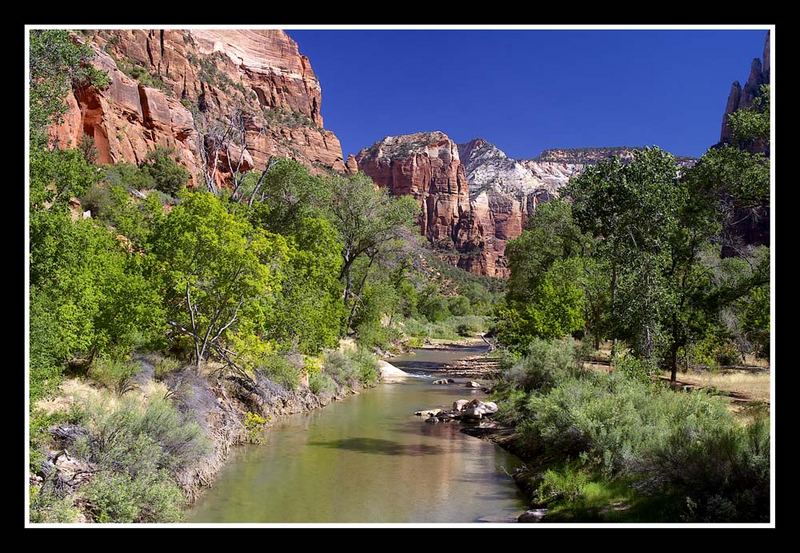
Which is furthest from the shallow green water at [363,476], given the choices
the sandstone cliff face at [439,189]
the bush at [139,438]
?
the sandstone cliff face at [439,189]

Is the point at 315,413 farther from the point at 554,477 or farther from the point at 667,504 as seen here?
the point at 667,504

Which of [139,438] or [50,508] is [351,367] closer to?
[139,438]

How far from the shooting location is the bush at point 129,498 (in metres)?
8.22

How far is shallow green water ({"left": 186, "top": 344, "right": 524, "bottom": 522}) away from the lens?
428 inches

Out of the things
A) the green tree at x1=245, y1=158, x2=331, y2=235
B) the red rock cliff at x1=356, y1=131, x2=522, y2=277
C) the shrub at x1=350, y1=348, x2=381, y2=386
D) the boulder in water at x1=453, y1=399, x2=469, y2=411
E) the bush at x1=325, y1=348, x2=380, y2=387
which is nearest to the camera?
the boulder in water at x1=453, y1=399, x2=469, y2=411

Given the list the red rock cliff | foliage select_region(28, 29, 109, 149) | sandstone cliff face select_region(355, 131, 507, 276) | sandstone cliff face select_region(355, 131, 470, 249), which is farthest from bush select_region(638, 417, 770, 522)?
sandstone cliff face select_region(355, 131, 470, 249)

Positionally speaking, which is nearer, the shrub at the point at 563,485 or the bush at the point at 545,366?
the shrub at the point at 563,485

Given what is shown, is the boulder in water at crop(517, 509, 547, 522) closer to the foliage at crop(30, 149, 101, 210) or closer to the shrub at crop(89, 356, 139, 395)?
the shrub at crop(89, 356, 139, 395)

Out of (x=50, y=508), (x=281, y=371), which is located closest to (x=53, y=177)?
(x=50, y=508)

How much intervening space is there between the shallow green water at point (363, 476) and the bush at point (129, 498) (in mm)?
1287

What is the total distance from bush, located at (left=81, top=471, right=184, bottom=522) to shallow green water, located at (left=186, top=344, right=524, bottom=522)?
→ 129 cm

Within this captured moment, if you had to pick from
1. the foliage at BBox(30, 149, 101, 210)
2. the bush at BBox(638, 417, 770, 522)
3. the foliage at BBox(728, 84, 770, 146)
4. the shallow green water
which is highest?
the foliage at BBox(728, 84, 770, 146)

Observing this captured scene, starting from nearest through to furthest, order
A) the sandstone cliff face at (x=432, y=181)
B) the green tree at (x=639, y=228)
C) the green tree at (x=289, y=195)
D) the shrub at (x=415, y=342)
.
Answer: the green tree at (x=639, y=228) < the green tree at (x=289, y=195) < the shrub at (x=415, y=342) < the sandstone cliff face at (x=432, y=181)

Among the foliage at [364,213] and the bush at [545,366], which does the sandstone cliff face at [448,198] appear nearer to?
the foliage at [364,213]
